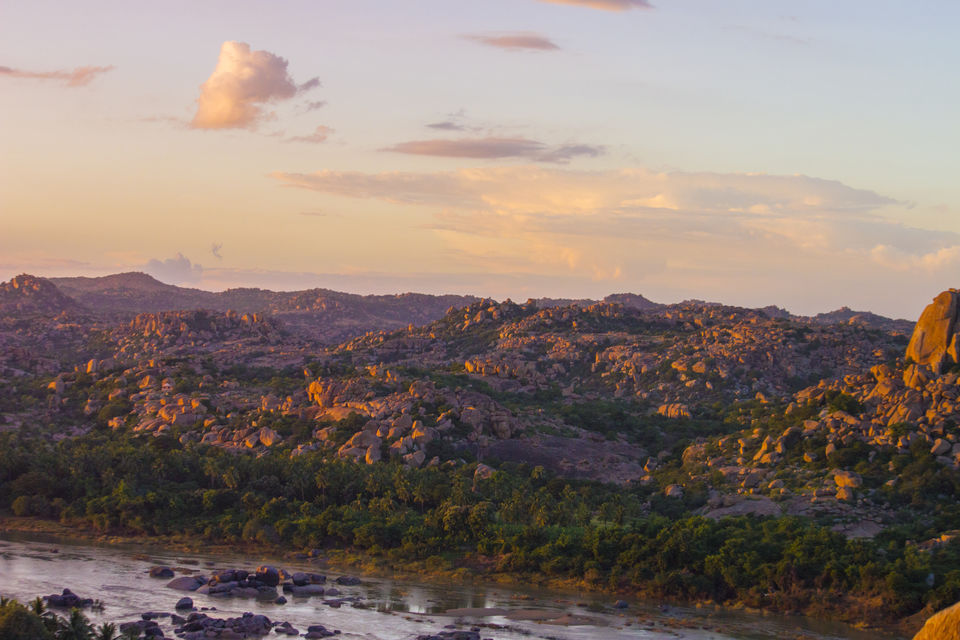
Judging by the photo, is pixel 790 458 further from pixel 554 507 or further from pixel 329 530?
pixel 329 530

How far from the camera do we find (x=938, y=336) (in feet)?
343

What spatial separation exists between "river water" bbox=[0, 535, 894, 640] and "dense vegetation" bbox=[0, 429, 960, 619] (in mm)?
3726

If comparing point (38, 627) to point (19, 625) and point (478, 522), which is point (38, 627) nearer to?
point (19, 625)

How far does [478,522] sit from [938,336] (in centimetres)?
5098

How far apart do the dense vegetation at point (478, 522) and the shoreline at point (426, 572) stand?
723 millimetres

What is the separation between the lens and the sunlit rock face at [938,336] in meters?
102

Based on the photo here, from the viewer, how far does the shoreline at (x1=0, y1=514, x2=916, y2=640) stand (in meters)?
71.5

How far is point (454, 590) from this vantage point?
78.9 m

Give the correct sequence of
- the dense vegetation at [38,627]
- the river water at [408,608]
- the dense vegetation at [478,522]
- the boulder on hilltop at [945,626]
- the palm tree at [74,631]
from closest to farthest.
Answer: the boulder on hilltop at [945,626]
the dense vegetation at [38,627]
the palm tree at [74,631]
the river water at [408,608]
the dense vegetation at [478,522]

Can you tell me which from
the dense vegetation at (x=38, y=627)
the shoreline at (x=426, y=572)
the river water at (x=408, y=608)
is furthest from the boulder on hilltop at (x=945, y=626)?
the shoreline at (x=426, y=572)

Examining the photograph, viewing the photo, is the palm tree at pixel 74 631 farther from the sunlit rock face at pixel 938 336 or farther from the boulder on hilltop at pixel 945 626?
the sunlit rock face at pixel 938 336

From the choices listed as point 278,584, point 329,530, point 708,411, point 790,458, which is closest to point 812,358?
point 708,411

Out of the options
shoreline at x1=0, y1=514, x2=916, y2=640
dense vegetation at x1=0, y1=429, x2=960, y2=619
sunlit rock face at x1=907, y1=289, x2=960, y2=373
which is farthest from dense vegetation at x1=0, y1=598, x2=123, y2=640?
sunlit rock face at x1=907, y1=289, x2=960, y2=373

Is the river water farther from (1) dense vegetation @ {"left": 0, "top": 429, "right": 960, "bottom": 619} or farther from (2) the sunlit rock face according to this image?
(2) the sunlit rock face
